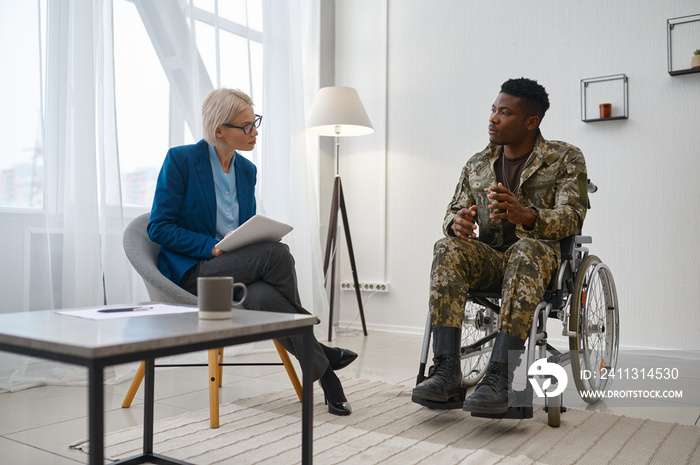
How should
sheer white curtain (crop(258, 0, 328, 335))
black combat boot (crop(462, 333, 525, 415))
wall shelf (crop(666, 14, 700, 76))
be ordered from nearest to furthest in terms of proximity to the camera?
black combat boot (crop(462, 333, 525, 415))
wall shelf (crop(666, 14, 700, 76))
sheer white curtain (crop(258, 0, 328, 335))

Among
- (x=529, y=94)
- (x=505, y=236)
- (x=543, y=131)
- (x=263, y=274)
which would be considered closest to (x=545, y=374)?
(x=505, y=236)

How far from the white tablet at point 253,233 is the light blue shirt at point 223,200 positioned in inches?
9.2

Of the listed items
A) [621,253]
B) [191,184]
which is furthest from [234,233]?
[621,253]

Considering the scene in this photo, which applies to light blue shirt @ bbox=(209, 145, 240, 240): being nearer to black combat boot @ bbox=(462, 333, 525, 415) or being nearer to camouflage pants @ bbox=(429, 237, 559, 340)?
camouflage pants @ bbox=(429, 237, 559, 340)

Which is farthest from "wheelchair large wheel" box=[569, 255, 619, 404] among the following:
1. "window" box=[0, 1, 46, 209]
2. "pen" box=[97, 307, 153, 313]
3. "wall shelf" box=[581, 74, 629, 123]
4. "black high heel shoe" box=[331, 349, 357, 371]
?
"window" box=[0, 1, 46, 209]

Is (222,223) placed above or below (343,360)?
above

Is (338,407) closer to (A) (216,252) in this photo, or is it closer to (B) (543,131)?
(A) (216,252)

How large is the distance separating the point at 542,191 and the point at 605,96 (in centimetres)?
142

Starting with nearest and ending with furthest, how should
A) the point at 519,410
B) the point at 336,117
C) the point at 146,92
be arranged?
the point at 519,410 → the point at 146,92 → the point at 336,117

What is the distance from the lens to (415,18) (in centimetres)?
389

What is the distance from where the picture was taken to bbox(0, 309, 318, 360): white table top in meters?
0.85

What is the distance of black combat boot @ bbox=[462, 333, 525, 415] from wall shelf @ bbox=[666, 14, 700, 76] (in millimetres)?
2021

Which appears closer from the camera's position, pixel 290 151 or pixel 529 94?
pixel 529 94

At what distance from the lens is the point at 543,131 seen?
3.43 m
